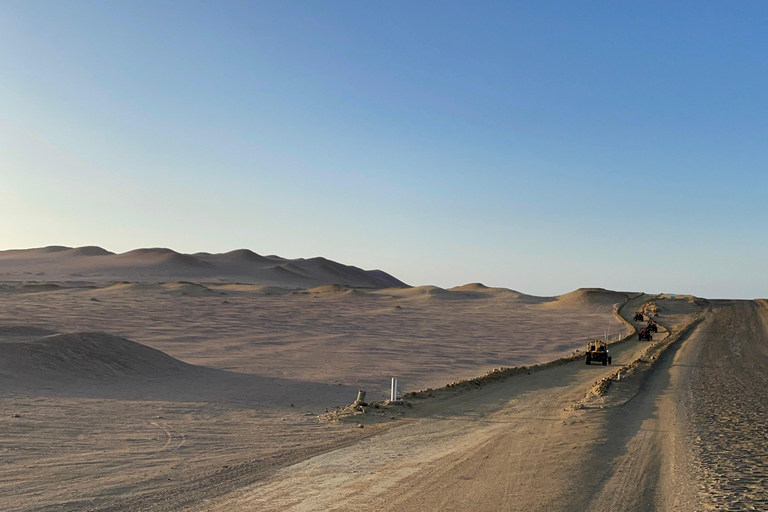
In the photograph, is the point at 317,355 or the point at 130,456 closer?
the point at 130,456

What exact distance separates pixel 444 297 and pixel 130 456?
80.8 meters

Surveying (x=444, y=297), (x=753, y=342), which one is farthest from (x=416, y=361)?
(x=444, y=297)

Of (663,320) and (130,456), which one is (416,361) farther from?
(663,320)

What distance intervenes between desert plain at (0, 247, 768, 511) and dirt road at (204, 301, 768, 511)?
0.16 feet

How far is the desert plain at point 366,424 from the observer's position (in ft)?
26.8

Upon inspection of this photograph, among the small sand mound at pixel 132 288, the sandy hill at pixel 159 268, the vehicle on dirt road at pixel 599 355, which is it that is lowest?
the vehicle on dirt road at pixel 599 355

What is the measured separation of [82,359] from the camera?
1925 centimetres

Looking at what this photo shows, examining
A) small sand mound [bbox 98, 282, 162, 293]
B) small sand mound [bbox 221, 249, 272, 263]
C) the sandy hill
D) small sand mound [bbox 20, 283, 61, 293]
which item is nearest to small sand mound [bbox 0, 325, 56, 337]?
small sand mound [bbox 98, 282, 162, 293]

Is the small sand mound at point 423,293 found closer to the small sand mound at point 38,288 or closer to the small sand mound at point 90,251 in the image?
the small sand mound at point 38,288

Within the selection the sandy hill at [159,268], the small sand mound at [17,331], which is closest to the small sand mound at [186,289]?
the sandy hill at [159,268]

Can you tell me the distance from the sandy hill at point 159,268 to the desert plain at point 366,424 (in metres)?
81.9

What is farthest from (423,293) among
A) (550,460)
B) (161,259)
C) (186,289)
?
(550,460)

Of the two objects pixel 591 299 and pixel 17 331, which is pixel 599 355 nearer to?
pixel 17 331

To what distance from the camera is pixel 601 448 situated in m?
10.8
